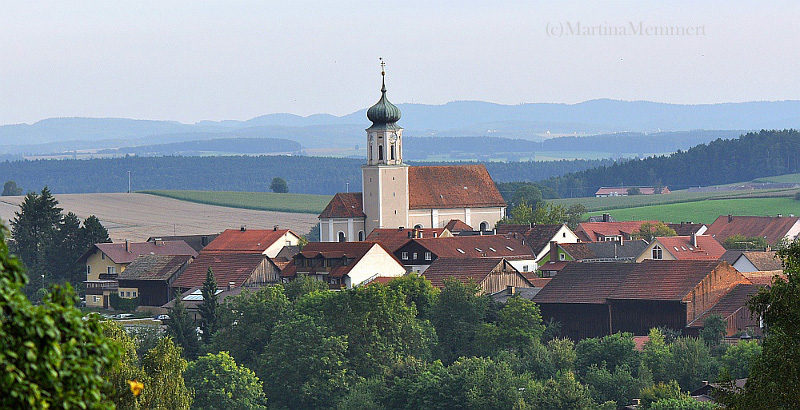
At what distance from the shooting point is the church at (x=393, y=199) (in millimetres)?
107750

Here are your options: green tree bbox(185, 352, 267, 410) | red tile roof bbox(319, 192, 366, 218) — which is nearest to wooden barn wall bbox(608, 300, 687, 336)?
green tree bbox(185, 352, 267, 410)

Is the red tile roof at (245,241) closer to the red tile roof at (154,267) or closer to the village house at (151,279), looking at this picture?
the red tile roof at (154,267)

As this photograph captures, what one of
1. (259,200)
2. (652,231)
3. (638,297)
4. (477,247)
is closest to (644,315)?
(638,297)

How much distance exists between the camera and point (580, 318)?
6981cm

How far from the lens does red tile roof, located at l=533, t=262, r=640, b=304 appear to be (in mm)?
70562

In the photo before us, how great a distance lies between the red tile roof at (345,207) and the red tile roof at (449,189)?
13.0ft

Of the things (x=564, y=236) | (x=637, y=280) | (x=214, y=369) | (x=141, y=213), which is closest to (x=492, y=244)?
(x=564, y=236)

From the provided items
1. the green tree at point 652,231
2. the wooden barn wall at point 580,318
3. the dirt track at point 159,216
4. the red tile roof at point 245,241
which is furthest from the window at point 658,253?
the dirt track at point 159,216

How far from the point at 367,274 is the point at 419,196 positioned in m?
28.6

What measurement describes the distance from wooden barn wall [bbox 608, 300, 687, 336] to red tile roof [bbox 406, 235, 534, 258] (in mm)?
20156

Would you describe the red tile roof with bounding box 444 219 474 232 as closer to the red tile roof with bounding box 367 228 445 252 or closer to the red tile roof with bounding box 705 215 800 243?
the red tile roof with bounding box 367 228 445 252

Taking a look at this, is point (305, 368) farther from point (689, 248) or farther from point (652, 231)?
point (652, 231)

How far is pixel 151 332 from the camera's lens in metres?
66.5

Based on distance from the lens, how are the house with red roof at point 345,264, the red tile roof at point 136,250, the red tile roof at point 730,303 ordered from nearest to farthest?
the red tile roof at point 730,303
the house with red roof at point 345,264
the red tile roof at point 136,250
